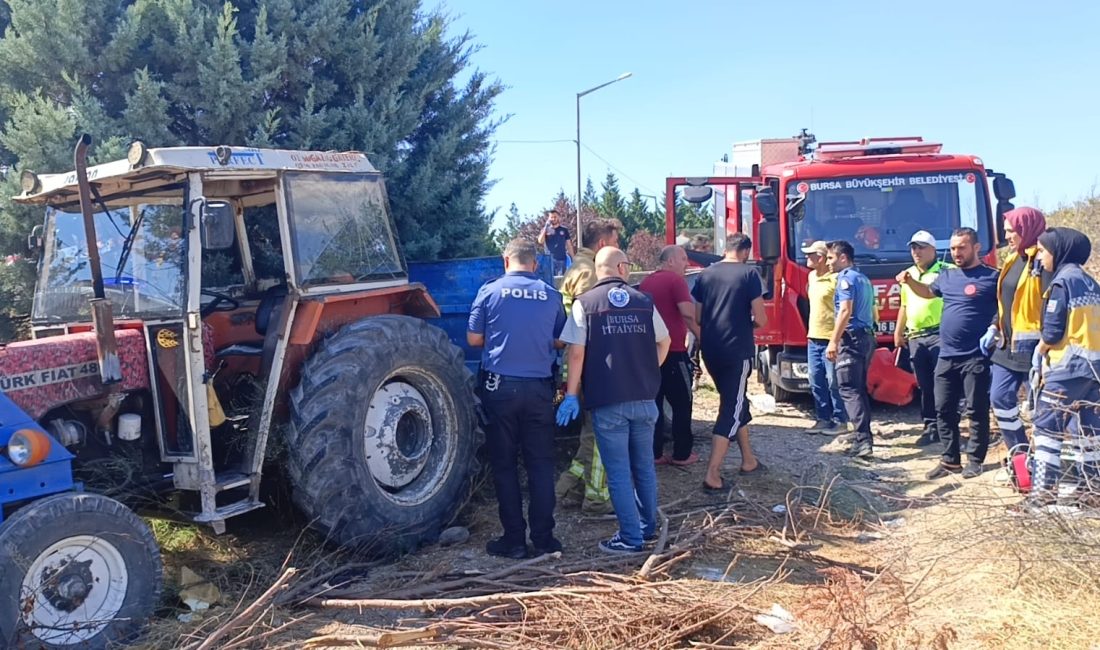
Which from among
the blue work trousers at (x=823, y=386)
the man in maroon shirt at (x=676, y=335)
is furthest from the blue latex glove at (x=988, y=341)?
the man in maroon shirt at (x=676, y=335)

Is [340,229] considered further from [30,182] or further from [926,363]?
[926,363]

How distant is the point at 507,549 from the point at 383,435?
95 cm

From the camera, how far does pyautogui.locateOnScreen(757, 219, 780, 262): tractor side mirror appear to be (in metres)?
8.06

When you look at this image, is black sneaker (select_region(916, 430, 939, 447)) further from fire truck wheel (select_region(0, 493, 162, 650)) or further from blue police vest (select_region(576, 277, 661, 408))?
fire truck wheel (select_region(0, 493, 162, 650))

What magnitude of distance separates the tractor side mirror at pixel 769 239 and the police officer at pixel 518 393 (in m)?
3.68

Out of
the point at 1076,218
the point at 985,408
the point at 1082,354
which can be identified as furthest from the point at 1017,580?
the point at 1076,218

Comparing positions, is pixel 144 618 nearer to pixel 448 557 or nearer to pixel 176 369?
pixel 176 369

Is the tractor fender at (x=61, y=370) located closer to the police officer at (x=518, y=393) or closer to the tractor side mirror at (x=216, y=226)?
the tractor side mirror at (x=216, y=226)

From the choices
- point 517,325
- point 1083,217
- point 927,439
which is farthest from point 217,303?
point 1083,217

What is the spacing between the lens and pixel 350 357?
15.1 ft

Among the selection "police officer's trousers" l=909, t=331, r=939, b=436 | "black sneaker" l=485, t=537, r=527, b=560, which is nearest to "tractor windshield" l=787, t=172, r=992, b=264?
"police officer's trousers" l=909, t=331, r=939, b=436

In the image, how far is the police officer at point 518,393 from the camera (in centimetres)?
486

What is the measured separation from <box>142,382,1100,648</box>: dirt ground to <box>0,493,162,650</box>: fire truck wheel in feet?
0.58

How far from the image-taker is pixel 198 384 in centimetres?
429
